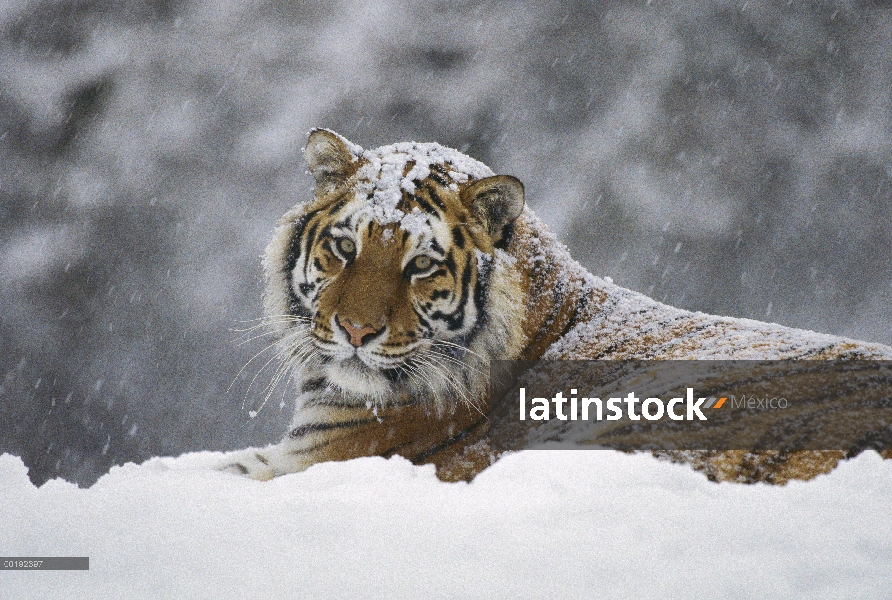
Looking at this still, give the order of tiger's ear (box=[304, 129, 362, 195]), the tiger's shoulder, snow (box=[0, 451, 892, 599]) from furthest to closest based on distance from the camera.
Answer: tiger's ear (box=[304, 129, 362, 195]), the tiger's shoulder, snow (box=[0, 451, 892, 599])

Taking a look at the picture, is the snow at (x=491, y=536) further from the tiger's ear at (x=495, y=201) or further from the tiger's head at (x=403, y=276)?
the tiger's ear at (x=495, y=201)

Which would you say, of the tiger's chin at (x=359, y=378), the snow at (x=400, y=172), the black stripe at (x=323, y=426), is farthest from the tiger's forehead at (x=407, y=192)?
the black stripe at (x=323, y=426)

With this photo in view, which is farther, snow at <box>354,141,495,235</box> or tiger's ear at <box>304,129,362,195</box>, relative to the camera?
tiger's ear at <box>304,129,362,195</box>

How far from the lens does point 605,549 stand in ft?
4.68

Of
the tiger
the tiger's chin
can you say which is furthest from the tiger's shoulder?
the tiger's chin

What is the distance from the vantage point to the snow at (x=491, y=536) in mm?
1358

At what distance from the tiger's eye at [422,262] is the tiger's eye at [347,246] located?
0.20 meters

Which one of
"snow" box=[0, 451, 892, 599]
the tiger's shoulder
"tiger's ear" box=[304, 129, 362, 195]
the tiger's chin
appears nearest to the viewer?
"snow" box=[0, 451, 892, 599]

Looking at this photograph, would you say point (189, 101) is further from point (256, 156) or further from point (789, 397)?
point (789, 397)

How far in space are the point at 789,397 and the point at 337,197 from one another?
1426mm

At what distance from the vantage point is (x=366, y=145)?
269 inches

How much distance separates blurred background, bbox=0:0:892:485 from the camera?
23.1 ft

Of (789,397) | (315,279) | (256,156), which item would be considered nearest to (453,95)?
(256,156)

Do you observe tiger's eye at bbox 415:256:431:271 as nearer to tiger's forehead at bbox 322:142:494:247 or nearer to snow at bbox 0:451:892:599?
tiger's forehead at bbox 322:142:494:247
